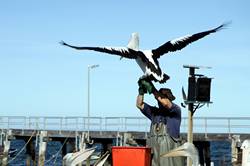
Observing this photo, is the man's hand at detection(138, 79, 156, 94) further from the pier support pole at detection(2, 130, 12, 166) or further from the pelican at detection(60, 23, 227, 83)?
the pier support pole at detection(2, 130, 12, 166)

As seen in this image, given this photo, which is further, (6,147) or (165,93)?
(6,147)

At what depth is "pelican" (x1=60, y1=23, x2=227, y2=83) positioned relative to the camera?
597 cm

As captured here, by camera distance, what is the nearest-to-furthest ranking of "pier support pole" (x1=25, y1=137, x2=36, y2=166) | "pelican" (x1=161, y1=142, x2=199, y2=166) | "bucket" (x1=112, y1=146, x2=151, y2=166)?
"pelican" (x1=161, y1=142, x2=199, y2=166)
"bucket" (x1=112, y1=146, x2=151, y2=166)
"pier support pole" (x1=25, y1=137, x2=36, y2=166)

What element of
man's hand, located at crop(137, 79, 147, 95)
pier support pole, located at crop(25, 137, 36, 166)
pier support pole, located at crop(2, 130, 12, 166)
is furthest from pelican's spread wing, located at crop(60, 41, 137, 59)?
pier support pole, located at crop(25, 137, 36, 166)

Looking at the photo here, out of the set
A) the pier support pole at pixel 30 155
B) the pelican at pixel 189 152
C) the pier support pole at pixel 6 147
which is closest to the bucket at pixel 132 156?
the pelican at pixel 189 152

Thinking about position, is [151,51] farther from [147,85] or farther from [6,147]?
[6,147]

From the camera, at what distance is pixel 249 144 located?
22.8 ft

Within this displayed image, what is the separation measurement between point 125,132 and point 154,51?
23023 millimetres

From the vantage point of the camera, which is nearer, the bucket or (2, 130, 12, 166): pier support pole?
the bucket

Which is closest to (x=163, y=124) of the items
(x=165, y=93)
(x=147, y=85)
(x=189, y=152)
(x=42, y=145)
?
(x=165, y=93)

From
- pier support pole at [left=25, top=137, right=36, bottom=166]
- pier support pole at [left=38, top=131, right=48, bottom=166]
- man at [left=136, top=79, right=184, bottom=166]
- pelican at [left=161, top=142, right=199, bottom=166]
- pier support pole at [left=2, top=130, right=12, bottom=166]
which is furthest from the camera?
pier support pole at [left=25, top=137, right=36, bottom=166]

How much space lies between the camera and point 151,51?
613 centimetres

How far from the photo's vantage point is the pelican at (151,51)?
19.6 ft

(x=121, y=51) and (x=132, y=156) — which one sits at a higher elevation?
(x=121, y=51)
